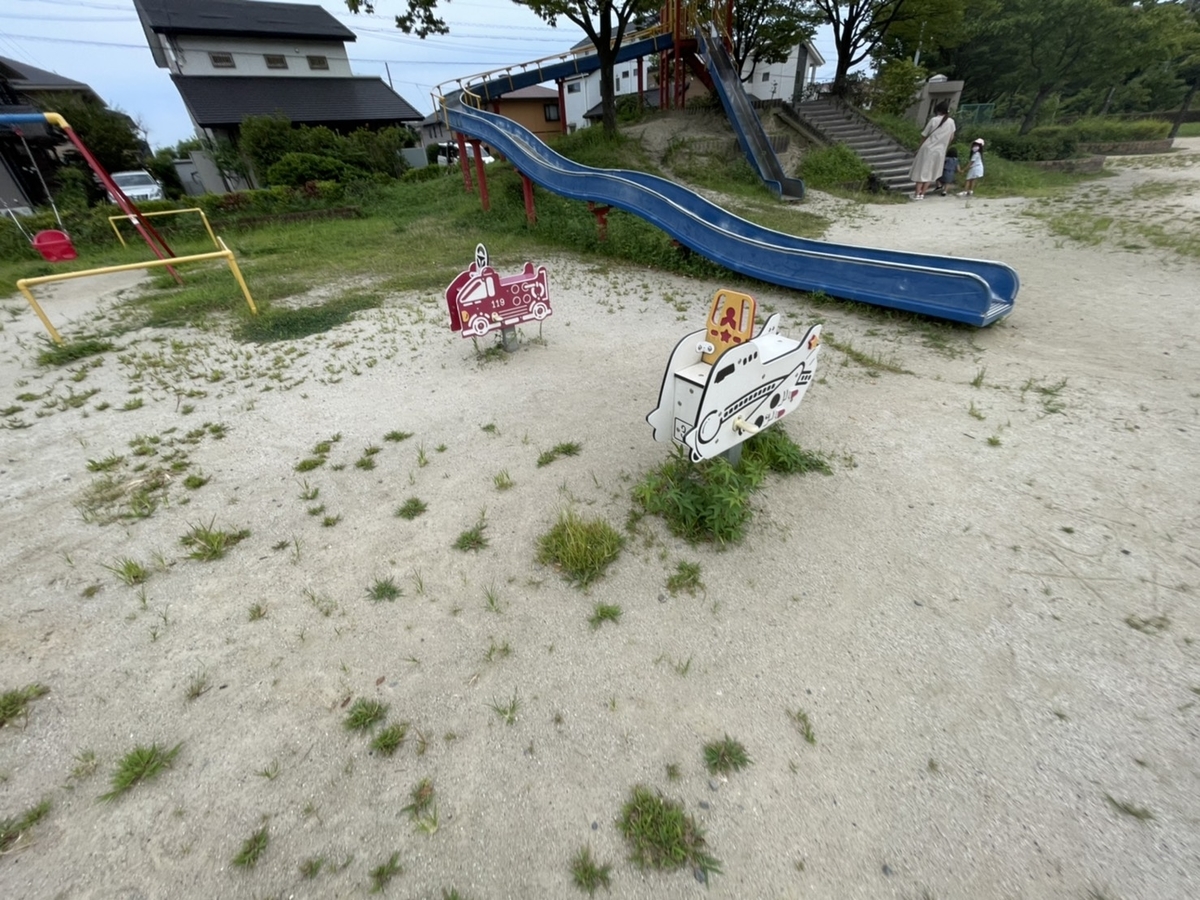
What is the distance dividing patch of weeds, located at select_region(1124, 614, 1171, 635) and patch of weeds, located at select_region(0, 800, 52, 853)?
4.63m

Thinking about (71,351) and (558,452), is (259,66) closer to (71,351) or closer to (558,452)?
(71,351)

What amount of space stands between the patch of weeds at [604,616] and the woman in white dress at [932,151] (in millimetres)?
14389

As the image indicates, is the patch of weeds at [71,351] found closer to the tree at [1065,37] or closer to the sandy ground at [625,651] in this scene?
the sandy ground at [625,651]

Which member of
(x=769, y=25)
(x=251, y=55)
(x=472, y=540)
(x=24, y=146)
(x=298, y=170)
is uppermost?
(x=251, y=55)

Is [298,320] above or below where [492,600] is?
above

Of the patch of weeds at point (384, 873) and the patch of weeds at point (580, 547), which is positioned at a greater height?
the patch of weeds at point (580, 547)

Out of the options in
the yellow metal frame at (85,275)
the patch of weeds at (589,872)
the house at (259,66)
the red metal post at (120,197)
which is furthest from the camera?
the house at (259,66)

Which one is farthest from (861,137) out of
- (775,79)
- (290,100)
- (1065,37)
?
(290,100)

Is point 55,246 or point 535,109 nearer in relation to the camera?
point 55,246

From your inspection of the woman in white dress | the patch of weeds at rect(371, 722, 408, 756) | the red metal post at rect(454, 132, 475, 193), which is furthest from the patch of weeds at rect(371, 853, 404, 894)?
the red metal post at rect(454, 132, 475, 193)

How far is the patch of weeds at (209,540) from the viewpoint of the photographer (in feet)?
9.67

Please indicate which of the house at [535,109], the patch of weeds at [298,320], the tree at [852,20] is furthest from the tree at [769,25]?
the patch of weeds at [298,320]

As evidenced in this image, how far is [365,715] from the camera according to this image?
205 cm

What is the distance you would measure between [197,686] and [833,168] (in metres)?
17.3
